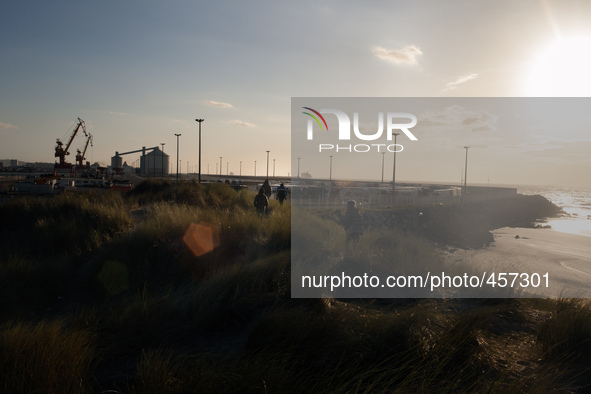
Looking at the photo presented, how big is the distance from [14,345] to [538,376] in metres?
5.44

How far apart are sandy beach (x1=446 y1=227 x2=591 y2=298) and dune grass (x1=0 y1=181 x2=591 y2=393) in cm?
940

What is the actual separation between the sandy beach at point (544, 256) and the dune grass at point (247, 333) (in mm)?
9399

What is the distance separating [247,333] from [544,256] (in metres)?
25.6

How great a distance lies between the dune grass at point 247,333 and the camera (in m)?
3.43

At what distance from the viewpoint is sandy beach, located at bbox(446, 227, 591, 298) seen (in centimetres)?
1739

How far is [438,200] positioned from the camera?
4438cm

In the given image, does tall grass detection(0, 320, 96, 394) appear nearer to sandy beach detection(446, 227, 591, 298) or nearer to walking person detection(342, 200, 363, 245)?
walking person detection(342, 200, 363, 245)

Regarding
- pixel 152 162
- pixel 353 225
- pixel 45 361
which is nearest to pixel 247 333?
pixel 45 361

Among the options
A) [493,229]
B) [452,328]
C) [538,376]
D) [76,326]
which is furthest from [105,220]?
[493,229]

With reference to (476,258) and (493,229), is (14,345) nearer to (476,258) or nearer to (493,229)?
(476,258)

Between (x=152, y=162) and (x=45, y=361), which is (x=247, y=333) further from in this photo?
(x=152, y=162)

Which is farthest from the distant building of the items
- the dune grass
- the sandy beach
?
the dune grass

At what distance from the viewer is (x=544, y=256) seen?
78.1 ft

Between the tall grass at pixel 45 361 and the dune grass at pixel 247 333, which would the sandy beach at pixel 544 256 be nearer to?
the dune grass at pixel 247 333
